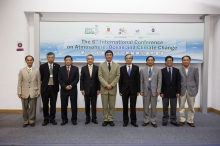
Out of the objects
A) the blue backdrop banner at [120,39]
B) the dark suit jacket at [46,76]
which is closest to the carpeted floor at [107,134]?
the dark suit jacket at [46,76]

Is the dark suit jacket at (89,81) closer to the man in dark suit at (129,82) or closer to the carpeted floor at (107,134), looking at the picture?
the man in dark suit at (129,82)

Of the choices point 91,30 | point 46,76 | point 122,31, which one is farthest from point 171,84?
point 46,76

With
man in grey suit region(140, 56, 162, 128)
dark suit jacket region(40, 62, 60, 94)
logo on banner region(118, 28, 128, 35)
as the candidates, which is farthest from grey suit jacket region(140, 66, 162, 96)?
dark suit jacket region(40, 62, 60, 94)

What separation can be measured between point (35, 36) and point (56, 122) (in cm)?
252

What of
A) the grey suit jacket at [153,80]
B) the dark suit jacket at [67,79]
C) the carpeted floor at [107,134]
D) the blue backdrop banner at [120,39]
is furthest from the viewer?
the blue backdrop banner at [120,39]

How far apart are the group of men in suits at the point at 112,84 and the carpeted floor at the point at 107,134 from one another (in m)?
0.22

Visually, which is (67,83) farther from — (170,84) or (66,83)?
(170,84)

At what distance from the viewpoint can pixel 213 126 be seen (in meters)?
4.47

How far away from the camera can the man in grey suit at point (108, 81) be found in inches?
172

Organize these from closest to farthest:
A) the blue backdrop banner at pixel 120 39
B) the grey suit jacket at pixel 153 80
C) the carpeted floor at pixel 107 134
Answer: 1. the carpeted floor at pixel 107 134
2. the grey suit jacket at pixel 153 80
3. the blue backdrop banner at pixel 120 39

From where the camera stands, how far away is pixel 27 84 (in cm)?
439

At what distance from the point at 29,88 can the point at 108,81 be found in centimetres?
174

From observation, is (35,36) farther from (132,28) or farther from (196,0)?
(196,0)

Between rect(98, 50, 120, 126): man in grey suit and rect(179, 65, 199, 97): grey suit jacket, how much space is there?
148 cm
